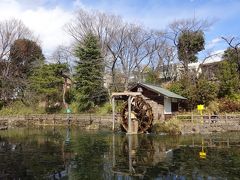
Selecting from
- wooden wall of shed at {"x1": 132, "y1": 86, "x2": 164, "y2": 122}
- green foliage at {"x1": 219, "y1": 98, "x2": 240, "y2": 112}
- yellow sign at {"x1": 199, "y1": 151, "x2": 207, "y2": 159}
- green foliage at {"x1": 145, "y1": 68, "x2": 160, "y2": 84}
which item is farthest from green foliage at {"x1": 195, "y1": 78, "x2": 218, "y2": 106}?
yellow sign at {"x1": 199, "y1": 151, "x2": 207, "y2": 159}

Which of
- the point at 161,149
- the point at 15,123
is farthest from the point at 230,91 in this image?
the point at 15,123

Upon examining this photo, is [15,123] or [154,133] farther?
[15,123]

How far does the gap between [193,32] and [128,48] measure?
913 cm

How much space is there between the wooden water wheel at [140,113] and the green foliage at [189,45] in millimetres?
17412

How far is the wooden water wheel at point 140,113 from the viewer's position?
3056 cm

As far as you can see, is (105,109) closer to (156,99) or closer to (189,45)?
(156,99)

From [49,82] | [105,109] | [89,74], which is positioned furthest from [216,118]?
[49,82]

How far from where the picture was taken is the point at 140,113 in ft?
102

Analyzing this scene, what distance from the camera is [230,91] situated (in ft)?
122

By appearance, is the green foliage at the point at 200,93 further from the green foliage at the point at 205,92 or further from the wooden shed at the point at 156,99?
the wooden shed at the point at 156,99

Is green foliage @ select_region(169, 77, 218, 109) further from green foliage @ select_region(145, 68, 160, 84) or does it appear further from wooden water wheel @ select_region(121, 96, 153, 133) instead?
green foliage @ select_region(145, 68, 160, 84)

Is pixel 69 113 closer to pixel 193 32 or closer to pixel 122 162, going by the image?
pixel 193 32

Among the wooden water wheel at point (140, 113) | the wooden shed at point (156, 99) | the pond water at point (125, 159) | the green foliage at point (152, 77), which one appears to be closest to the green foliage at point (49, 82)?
the green foliage at point (152, 77)

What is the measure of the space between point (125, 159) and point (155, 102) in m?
15.6
